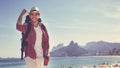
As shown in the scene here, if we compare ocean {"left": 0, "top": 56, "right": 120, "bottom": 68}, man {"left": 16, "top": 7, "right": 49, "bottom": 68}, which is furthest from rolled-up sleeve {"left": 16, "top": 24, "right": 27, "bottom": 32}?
ocean {"left": 0, "top": 56, "right": 120, "bottom": 68}

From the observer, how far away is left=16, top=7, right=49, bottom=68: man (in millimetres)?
4454

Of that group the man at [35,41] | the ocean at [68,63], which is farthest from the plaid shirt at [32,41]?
the ocean at [68,63]

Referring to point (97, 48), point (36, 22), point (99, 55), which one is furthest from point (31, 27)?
point (99, 55)

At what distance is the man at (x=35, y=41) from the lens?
445cm

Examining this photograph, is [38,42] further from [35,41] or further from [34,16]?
[34,16]

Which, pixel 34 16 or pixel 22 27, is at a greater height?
pixel 34 16

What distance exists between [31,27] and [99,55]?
64458mm

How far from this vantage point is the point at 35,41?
454 centimetres

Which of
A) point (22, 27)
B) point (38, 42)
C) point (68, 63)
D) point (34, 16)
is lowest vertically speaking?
point (68, 63)

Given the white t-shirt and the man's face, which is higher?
the man's face

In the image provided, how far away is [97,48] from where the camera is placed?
202ft

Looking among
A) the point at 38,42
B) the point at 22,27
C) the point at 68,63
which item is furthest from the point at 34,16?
the point at 68,63

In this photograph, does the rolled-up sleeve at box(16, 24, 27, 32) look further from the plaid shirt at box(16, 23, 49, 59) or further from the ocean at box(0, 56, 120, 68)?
the ocean at box(0, 56, 120, 68)

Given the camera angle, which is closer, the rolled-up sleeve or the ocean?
the rolled-up sleeve
